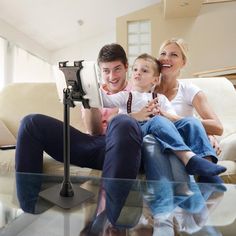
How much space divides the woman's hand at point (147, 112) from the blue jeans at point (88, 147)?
165mm

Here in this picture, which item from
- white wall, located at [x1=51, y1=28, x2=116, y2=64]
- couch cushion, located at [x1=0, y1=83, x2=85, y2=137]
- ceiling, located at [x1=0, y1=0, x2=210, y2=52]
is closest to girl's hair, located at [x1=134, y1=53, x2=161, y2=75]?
couch cushion, located at [x1=0, y1=83, x2=85, y2=137]

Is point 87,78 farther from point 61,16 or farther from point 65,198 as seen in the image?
point 61,16

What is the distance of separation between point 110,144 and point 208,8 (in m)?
3.74

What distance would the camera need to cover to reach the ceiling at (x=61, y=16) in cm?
375

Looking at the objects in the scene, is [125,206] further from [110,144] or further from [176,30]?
[176,30]

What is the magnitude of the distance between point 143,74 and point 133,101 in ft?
0.50

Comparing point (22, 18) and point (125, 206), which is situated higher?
point (22, 18)

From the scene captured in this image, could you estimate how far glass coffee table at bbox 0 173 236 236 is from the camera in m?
0.67

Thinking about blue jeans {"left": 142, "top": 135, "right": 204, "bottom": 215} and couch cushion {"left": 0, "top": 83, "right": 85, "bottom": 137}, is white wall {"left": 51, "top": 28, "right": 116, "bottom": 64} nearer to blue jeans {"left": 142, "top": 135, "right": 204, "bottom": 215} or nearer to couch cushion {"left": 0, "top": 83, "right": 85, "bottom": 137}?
couch cushion {"left": 0, "top": 83, "right": 85, "bottom": 137}

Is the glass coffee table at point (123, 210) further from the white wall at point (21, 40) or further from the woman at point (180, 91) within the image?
the white wall at point (21, 40)

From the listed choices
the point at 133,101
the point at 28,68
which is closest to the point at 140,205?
the point at 133,101

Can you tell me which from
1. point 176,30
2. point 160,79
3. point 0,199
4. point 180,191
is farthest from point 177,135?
point 176,30

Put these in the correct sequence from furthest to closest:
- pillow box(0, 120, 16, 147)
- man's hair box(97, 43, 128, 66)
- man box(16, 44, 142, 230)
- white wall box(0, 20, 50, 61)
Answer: white wall box(0, 20, 50, 61) → pillow box(0, 120, 16, 147) → man's hair box(97, 43, 128, 66) → man box(16, 44, 142, 230)

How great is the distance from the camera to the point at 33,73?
4801mm
